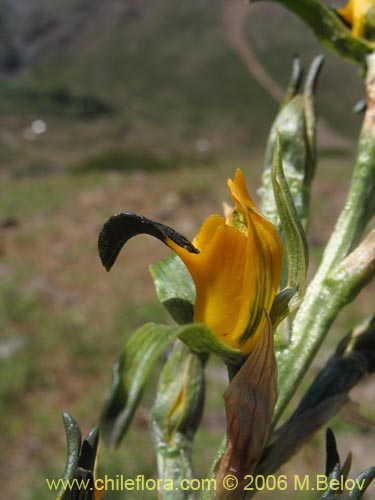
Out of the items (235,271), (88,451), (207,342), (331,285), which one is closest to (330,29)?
(331,285)

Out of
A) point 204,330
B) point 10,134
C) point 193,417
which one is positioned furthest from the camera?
point 10,134

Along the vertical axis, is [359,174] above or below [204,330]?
above

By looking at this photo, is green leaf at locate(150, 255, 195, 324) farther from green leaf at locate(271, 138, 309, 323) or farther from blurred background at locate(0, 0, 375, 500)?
blurred background at locate(0, 0, 375, 500)

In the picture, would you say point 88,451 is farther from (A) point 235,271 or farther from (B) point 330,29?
(B) point 330,29

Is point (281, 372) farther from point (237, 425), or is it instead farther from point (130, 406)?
point (130, 406)

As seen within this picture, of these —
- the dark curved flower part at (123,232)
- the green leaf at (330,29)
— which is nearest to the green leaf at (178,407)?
the dark curved flower part at (123,232)

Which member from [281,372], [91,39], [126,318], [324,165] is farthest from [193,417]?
[91,39]

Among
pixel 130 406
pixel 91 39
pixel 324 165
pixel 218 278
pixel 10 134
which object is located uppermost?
pixel 91 39
